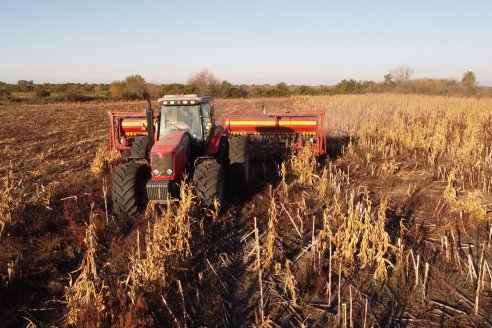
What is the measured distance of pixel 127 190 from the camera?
5.63 m

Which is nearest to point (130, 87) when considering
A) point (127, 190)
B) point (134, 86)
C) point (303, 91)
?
point (134, 86)

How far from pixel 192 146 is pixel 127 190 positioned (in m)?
1.64

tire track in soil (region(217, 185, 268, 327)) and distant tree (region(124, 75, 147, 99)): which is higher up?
distant tree (region(124, 75, 147, 99))

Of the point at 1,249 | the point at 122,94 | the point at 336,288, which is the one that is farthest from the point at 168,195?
the point at 122,94

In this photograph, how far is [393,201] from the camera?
6.70m

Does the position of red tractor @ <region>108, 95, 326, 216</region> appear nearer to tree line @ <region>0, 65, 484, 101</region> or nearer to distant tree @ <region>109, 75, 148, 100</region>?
tree line @ <region>0, 65, 484, 101</region>

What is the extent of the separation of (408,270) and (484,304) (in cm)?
80

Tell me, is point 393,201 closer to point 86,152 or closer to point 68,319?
point 68,319

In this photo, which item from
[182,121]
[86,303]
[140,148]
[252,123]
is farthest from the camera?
[252,123]

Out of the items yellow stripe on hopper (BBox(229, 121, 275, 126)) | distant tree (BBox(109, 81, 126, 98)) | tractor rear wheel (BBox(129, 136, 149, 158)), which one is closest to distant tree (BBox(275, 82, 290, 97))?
distant tree (BBox(109, 81, 126, 98))

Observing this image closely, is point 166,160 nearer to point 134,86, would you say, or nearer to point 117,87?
point 134,86

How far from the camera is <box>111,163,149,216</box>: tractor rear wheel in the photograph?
564 centimetres

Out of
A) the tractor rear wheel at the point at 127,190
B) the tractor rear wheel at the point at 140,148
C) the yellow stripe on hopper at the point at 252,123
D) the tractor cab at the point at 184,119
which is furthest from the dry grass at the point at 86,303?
the yellow stripe on hopper at the point at 252,123

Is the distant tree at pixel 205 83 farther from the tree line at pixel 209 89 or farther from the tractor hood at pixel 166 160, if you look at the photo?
the tractor hood at pixel 166 160
